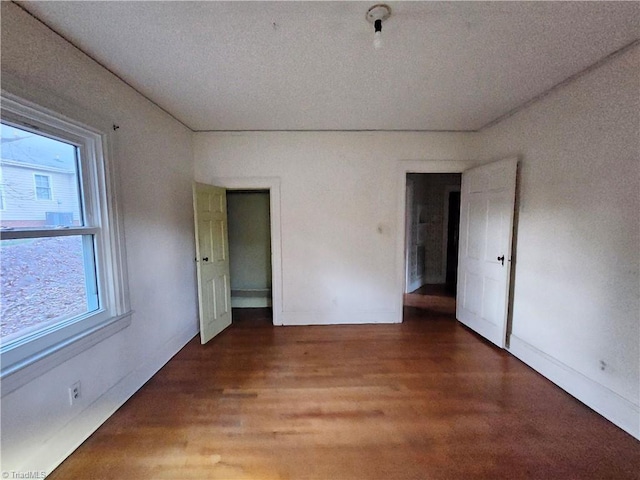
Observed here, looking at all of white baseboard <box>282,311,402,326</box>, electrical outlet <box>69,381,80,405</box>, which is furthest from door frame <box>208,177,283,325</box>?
electrical outlet <box>69,381,80,405</box>

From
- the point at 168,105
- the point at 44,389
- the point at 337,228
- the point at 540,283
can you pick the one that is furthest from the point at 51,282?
the point at 540,283

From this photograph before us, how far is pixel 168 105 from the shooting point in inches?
103

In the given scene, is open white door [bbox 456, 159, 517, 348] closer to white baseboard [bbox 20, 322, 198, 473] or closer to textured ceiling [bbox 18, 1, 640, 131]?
textured ceiling [bbox 18, 1, 640, 131]

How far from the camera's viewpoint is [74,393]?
1676mm

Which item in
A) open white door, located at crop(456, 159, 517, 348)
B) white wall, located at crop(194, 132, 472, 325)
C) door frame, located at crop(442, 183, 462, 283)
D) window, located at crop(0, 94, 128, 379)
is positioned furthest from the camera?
door frame, located at crop(442, 183, 462, 283)

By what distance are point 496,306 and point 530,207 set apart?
1.09m

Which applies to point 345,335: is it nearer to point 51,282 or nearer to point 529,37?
point 51,282

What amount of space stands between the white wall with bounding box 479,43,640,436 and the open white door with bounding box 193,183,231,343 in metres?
3.30

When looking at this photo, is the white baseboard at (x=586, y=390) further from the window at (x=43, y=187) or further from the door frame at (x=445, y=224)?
the window at (x=43, y=187)

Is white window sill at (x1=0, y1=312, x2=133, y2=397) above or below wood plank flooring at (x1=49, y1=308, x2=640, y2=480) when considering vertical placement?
above

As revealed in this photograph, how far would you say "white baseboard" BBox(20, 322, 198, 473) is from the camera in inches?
58.7

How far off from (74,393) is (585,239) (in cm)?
370

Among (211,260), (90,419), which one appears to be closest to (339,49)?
(211,260)

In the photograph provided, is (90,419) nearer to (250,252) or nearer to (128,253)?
(128,253)
